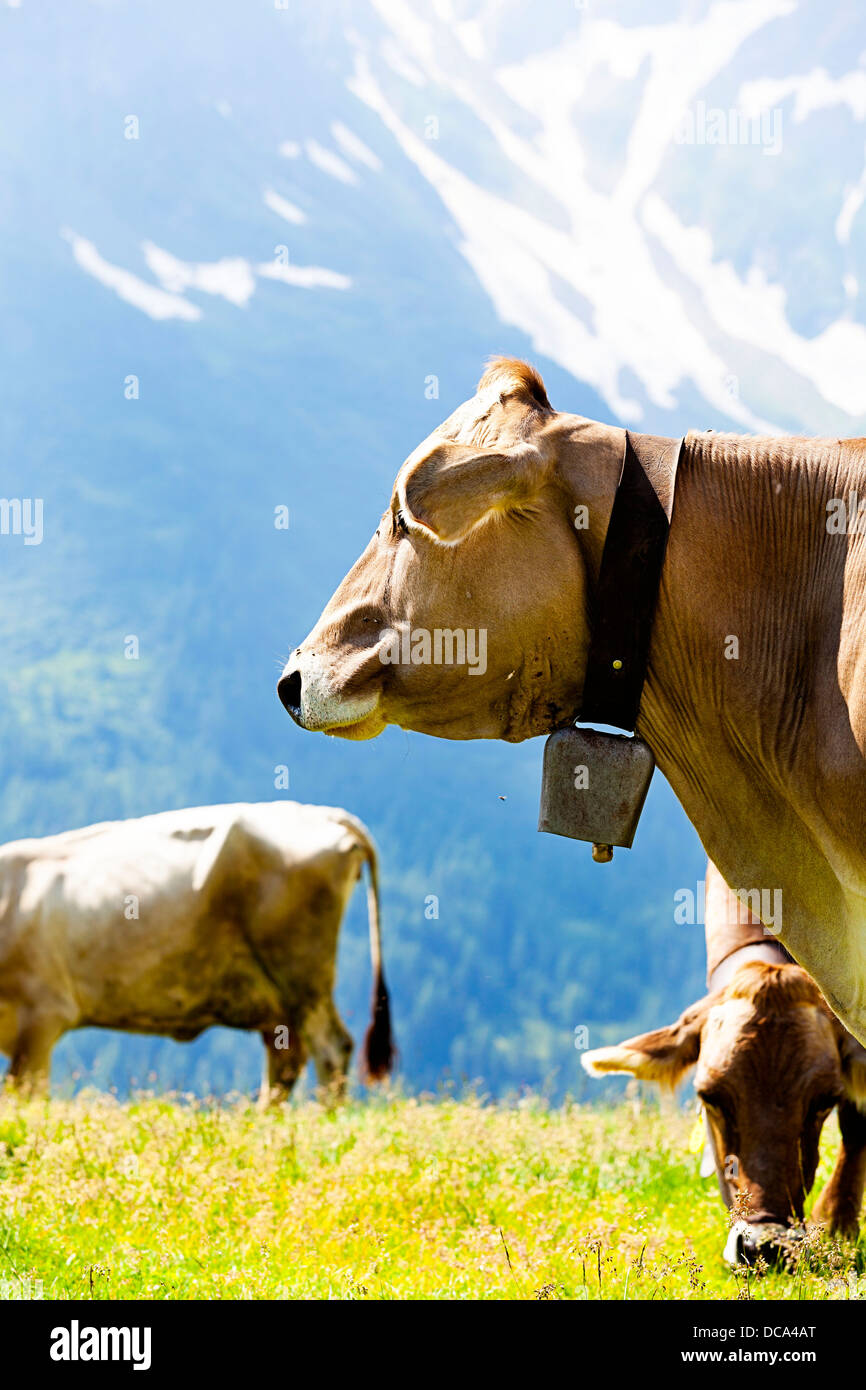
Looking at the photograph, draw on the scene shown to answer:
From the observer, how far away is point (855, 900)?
3.14m

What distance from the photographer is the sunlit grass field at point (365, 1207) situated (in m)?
4.51

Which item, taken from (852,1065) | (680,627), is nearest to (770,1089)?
(852,1065)

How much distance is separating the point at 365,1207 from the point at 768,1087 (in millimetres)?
1810

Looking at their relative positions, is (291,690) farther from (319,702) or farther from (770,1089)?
(770,1089)

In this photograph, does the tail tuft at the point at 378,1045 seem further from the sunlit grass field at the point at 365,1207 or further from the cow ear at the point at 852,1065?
the cow ear at the point at 852,1065

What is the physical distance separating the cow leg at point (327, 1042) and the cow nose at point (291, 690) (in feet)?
30.5

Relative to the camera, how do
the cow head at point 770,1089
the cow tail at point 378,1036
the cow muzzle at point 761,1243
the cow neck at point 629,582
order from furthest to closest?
the cow tail at point 378,1036 < the cow head at point 770,1089 < the cow muzzle at point 761,1243 < the cow neck at point 629,582

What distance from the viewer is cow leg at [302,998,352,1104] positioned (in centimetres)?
1223

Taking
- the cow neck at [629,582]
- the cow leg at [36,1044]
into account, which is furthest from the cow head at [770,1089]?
the cow leg at [36,1044]

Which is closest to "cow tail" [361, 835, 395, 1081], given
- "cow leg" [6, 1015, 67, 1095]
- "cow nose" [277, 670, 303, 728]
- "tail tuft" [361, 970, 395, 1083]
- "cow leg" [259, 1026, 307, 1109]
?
"tail tuft" [361, 970, 395, 1083]

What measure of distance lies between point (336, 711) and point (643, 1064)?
10.0 feet

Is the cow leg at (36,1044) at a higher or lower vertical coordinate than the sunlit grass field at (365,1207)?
lower
